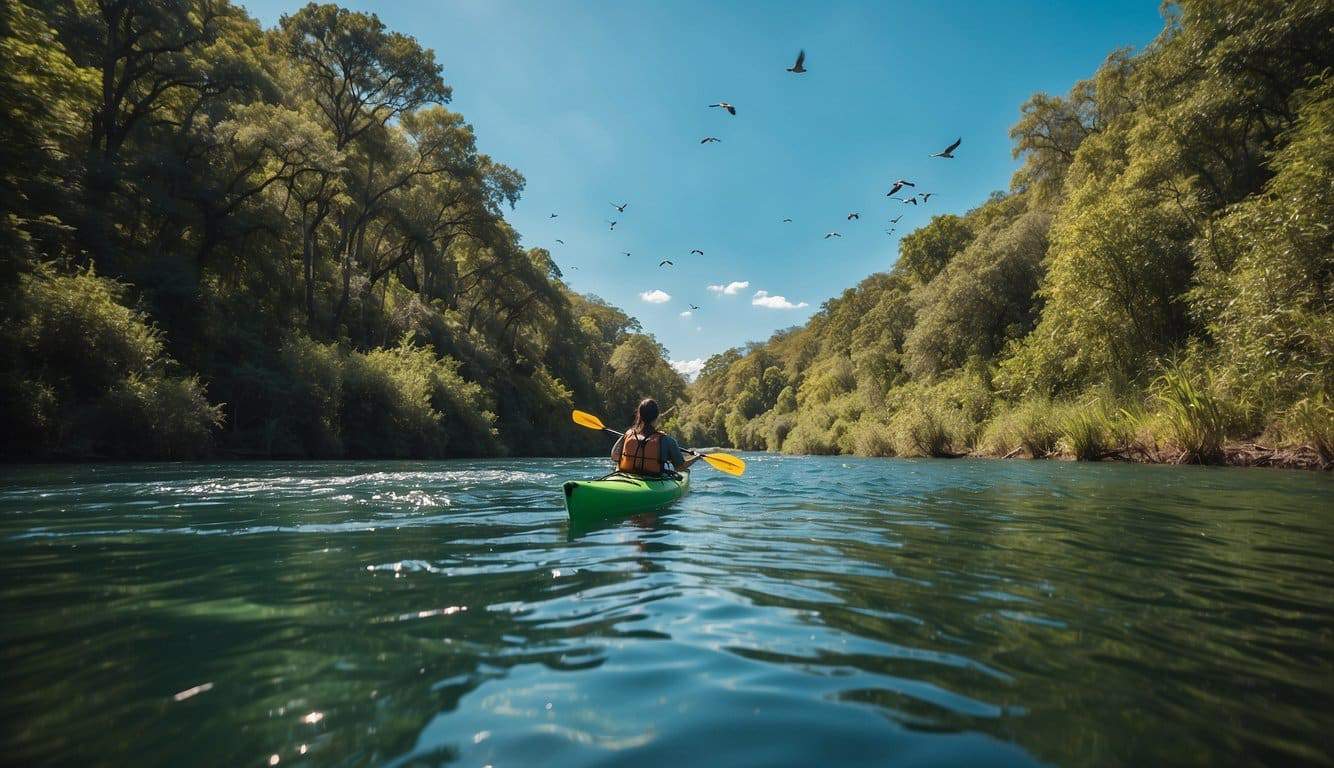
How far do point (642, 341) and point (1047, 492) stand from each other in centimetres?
4136

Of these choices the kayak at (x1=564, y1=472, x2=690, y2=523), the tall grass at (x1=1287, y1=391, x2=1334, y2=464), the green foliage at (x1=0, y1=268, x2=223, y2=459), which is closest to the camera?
the kayak at (x1=564, y1=472, x2=690, y2=523)

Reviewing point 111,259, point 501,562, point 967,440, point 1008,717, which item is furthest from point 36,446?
point 967,440

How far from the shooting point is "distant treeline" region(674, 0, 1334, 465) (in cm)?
1087

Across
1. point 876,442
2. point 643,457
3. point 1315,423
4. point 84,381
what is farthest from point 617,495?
point 876,442

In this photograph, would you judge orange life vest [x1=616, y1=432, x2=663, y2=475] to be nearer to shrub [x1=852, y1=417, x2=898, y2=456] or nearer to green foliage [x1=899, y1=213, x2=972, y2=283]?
shrub [x1=852, y1=417, x2=898, y2=456]

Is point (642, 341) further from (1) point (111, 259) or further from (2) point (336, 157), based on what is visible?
(1) point (111, 259)

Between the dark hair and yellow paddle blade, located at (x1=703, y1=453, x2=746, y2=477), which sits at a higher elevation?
the dark hair

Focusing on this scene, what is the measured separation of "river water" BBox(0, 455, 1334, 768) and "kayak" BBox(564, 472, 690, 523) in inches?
16.0

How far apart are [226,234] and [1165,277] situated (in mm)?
27712

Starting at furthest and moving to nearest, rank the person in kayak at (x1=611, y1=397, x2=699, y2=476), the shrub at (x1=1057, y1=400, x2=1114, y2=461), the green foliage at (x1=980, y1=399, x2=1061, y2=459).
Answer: the green foliage at (x1=980, y1=399, x2=1061, y2=459)
the shrub at (x1=1057, y1=400, x2=1114, y2=461)
the person in kayak at (x1=611, y1=397, x2=699, y2=476)

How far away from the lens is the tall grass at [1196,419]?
1180 centimetres

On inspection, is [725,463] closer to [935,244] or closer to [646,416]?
[646,416]

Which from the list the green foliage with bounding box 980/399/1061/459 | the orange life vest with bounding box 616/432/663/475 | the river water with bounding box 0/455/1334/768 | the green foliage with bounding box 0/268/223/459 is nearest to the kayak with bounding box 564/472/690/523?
the orange life vest with bounding box 616/432/663/475

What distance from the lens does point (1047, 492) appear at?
28.1 feet
